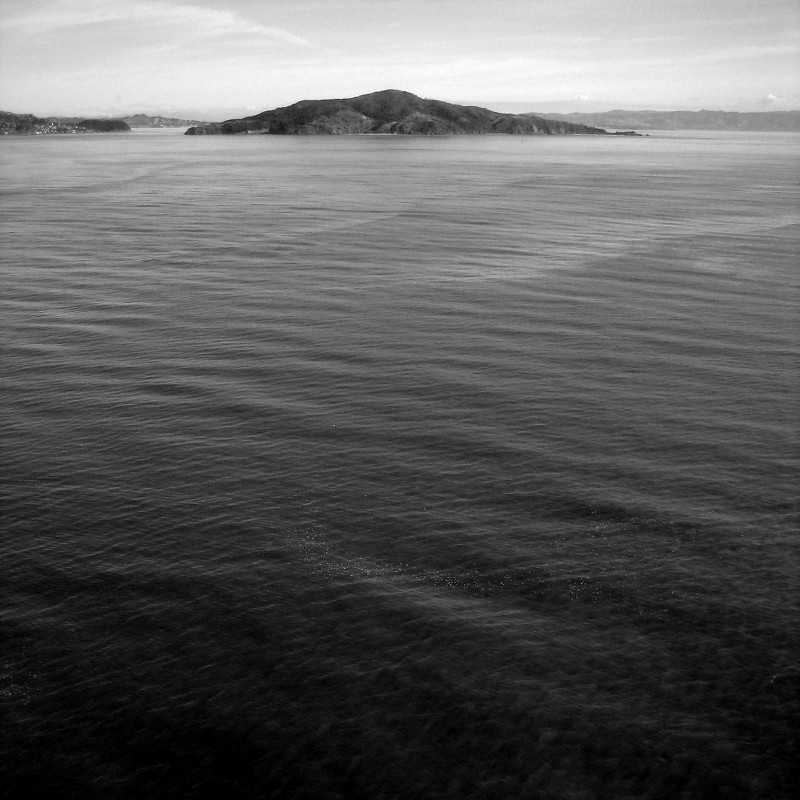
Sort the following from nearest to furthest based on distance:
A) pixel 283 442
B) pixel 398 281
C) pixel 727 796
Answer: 1. pixel 727 796
2. pixel 283 442
3. pixel 398 281

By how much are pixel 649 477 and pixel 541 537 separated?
8.44 metres

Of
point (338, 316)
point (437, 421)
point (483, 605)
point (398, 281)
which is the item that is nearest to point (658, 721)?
point (483, 605)

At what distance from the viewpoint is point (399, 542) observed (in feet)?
113

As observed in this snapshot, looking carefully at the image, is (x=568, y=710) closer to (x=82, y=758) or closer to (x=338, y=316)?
(x=82, y=758)

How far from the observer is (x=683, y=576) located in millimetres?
32094

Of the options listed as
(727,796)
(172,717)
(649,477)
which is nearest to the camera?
(727,796)

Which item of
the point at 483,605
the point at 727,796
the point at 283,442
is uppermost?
the point at 283,442

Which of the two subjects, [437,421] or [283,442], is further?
[437,421]

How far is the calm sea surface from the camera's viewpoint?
24.5 m

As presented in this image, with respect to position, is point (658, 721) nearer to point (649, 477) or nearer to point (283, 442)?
point (649, 477)

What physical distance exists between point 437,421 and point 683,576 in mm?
18017

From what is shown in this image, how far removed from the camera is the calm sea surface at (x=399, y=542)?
24453 mm

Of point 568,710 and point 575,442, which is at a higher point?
point 575,442

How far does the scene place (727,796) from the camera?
2294 centimetres
